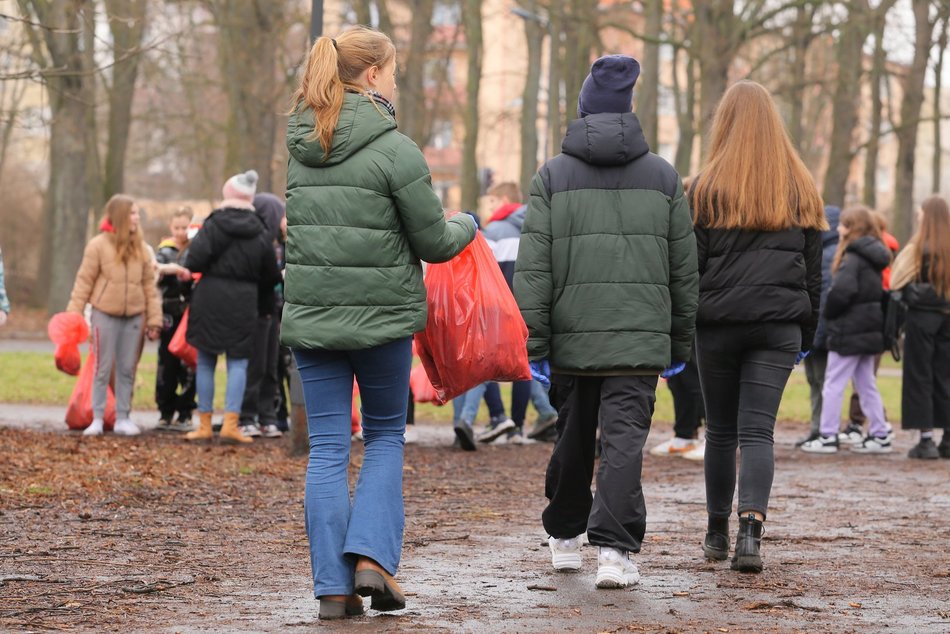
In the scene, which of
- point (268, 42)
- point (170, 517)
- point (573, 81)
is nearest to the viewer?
point (170, 517)

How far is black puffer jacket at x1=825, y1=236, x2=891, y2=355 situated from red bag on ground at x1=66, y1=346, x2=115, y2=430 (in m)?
6.09

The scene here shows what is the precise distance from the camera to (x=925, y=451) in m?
12.1

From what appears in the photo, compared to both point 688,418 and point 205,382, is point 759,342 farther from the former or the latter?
point 205,382

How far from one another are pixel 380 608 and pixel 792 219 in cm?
255

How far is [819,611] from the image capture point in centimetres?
527

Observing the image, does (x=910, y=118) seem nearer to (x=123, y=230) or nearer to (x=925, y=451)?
(x=925, y=451)

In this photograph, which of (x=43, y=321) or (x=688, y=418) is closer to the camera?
(x=688, y=418)

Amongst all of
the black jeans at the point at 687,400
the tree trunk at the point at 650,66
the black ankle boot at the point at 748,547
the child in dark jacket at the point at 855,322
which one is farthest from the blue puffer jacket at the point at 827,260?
the tree trunk at the point at 650,66

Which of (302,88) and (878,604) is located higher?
(302,88)

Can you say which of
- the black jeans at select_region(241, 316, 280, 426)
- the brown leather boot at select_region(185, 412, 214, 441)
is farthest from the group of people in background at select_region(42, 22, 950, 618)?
the black jeans at select_region(241, 316, 280, 426)

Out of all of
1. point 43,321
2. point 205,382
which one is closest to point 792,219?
point 205,382

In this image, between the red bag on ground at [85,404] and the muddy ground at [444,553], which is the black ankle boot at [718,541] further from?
the red bag on ground at [85,404]

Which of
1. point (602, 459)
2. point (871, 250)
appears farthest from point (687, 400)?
point (602, 459)

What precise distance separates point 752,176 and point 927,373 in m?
6.45
